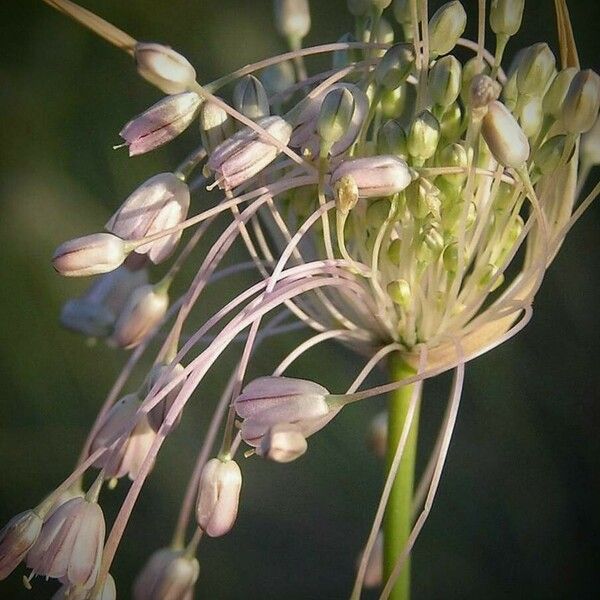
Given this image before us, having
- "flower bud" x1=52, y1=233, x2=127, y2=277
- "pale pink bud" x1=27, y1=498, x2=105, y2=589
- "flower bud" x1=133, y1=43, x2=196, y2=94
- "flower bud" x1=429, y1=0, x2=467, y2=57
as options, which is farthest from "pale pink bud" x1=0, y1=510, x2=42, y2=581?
"flower bud" x1=429, y1=0, x2=467, y2=57

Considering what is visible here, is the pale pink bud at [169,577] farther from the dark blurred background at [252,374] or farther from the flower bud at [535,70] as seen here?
the dark blurred background at [252,374]

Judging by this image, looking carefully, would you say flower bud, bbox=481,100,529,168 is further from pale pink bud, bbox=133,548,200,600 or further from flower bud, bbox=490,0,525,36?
pale pink bud, bbox=133,548,200,600

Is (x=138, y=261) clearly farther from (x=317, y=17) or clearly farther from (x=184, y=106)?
(x=317, y=17)

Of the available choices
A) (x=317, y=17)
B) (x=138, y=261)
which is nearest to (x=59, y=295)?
(x=317, y=17)

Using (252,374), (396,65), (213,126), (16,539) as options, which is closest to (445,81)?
(396,65)

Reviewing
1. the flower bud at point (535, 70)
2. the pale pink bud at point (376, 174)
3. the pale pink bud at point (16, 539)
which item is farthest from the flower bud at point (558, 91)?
the pale pink bud at point (16, 539)

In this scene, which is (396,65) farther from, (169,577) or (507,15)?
(169,577)
